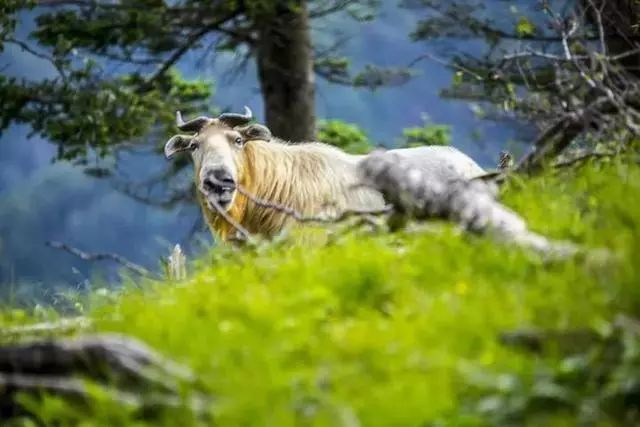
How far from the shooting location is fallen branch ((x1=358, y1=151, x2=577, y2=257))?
5.23 metres

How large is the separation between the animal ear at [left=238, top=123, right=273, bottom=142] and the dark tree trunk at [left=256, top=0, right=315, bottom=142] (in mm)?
8341

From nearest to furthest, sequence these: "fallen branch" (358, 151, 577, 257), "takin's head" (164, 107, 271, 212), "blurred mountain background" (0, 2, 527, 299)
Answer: "fallen branch" (358, 151, 577, 257)
"takin's head" (164, 107, 271, 212)
"blurred mountain background" (0, 2, 527, 299)

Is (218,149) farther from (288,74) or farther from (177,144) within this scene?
(288,74)

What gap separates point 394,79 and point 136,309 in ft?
59.6

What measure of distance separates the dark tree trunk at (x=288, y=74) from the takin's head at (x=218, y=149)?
821cm

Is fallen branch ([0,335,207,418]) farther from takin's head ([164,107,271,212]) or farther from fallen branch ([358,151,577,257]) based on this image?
takin's head ([164,107,271,212])

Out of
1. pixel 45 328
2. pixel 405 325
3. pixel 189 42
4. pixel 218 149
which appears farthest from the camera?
pixel 189 42

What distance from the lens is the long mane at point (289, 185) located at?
10078 mm

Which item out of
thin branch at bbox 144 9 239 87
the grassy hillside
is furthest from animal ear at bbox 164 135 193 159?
thin branch at bbox 144 9 239 87

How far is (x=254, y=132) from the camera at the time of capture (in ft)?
35.7

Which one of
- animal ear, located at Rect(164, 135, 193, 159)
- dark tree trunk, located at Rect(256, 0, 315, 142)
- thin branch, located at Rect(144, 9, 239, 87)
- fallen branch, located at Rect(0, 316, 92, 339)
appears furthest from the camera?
dark tree trunk, located at Rect(256, 0, 315, 142)

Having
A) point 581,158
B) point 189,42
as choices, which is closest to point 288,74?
point 189,42

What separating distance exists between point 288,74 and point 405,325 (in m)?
15.4

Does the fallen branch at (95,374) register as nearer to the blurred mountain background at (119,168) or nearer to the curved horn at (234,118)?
the curved horn at (234,118)
